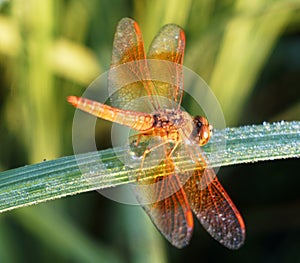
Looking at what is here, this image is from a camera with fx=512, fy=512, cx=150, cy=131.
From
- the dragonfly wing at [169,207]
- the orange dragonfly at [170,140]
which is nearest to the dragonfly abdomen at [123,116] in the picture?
the orange dragonfly at [170,140]

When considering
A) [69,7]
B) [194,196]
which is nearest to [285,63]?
[69,7]

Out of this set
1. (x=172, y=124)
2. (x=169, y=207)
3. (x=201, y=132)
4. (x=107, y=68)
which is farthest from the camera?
(x=107, y=68)

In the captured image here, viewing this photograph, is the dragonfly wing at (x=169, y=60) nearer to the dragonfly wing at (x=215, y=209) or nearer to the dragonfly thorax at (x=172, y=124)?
the dragonfly thorax at (x=172, y=124)

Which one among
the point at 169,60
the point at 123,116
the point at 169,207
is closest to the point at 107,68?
the point at 169,60

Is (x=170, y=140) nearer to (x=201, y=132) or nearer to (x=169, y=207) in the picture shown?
(x=201, y=132)

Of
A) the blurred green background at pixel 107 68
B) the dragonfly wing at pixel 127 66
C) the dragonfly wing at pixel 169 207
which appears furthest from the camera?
the blurred green background at pixel 107 68

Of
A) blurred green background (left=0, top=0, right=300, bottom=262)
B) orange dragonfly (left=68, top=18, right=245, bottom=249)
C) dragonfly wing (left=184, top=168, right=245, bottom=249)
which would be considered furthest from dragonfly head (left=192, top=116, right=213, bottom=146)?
blurred green background (left=0, top=0, right=300, bottom=262)

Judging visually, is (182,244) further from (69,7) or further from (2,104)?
(69,7)
